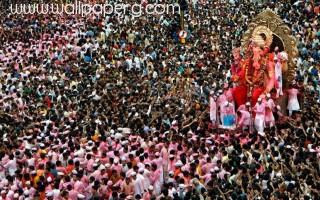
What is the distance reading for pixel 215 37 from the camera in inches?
878

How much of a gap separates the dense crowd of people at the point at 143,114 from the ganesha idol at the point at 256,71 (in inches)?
24.4

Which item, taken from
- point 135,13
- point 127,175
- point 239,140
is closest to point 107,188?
point 127,175

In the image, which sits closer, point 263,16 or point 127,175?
point 127,175

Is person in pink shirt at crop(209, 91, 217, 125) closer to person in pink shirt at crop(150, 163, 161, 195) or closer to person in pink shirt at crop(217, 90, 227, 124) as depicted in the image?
person in pink shirt at crop(217, 90, 227, 124)

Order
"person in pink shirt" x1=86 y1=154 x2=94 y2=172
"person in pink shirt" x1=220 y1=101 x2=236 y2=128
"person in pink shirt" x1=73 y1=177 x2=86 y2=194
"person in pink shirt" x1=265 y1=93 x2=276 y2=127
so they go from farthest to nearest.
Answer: "person in pink shirt" x1=220 y1=101 x2=236 y2=128 → "person in pink shirt" x1=265 y1=93 x2=276 y2=127 → "person in pink shirt" x1=86 y1=154 x2=94 y2=172 → "person in pink shirt" x1=73 y1=177 x2=86 y2=194

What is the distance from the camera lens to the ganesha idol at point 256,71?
16.4 metres

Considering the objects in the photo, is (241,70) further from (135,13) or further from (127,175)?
(135,13)

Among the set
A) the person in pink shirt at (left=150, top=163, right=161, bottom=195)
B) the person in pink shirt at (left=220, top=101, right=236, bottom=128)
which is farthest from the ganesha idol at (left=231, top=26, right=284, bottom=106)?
the person in pink shirt at (left=150, top=163, right=161, bottom=195)

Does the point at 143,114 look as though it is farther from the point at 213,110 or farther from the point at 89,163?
the point at 89,163

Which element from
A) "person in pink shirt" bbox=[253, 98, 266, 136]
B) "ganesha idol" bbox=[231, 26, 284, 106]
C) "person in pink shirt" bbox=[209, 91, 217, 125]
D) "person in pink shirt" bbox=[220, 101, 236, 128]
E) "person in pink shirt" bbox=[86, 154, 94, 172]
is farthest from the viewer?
"ganesha idol" bbox=[231, 26, 284, 106]

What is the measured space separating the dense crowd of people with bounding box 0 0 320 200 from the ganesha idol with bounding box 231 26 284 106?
2.03 feet

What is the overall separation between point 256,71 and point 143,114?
287cm

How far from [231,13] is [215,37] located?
89.7 inches

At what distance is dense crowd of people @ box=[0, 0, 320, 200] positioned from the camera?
1260 centimetres
